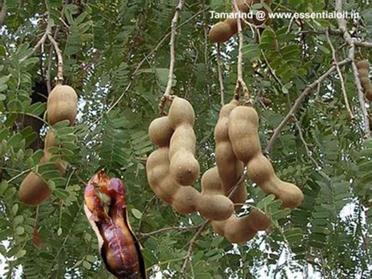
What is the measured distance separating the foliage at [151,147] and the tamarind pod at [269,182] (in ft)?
0.06

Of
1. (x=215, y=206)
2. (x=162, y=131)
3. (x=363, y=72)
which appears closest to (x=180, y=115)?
(x=162, y=131)

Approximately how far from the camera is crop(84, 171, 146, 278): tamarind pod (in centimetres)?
113

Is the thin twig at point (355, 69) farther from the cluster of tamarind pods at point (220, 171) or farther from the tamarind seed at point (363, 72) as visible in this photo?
the tamarind seed at point (363, 72)

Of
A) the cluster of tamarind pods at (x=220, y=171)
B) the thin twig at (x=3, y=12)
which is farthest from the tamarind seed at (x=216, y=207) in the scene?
the thin twig at (x=3, y=12)

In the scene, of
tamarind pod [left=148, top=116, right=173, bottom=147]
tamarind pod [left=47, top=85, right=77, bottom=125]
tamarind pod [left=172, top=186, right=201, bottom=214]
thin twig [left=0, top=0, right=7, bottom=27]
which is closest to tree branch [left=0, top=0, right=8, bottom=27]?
thin twig [left=0, top=0, right=7, bottom=27]

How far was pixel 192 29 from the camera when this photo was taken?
2.38m

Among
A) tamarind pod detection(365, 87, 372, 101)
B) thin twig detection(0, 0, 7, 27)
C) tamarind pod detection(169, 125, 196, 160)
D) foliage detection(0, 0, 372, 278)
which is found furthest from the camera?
tamarind pod detection(365, 87, 372, 101)

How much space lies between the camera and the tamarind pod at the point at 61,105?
141 centimetres

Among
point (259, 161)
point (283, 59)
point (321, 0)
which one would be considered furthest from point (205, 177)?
point (321, 0)

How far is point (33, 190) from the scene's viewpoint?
4.64 feet

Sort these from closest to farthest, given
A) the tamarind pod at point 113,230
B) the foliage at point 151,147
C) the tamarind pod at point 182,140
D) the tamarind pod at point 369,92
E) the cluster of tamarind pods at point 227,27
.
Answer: the tamarind pod at point 113,230
the tamarind pod at point 182,140
the foliage at point 151,147
the cluster of tamarind pods at point 227,27
the tamarind pod at point 369,92

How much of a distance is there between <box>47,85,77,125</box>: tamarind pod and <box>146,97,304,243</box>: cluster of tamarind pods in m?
0.15

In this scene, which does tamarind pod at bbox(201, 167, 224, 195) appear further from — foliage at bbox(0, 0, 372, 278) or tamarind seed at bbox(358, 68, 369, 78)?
tamarind seed at bbox(358, 68, 369, 78)

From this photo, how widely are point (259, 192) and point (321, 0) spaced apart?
1.27 ft
